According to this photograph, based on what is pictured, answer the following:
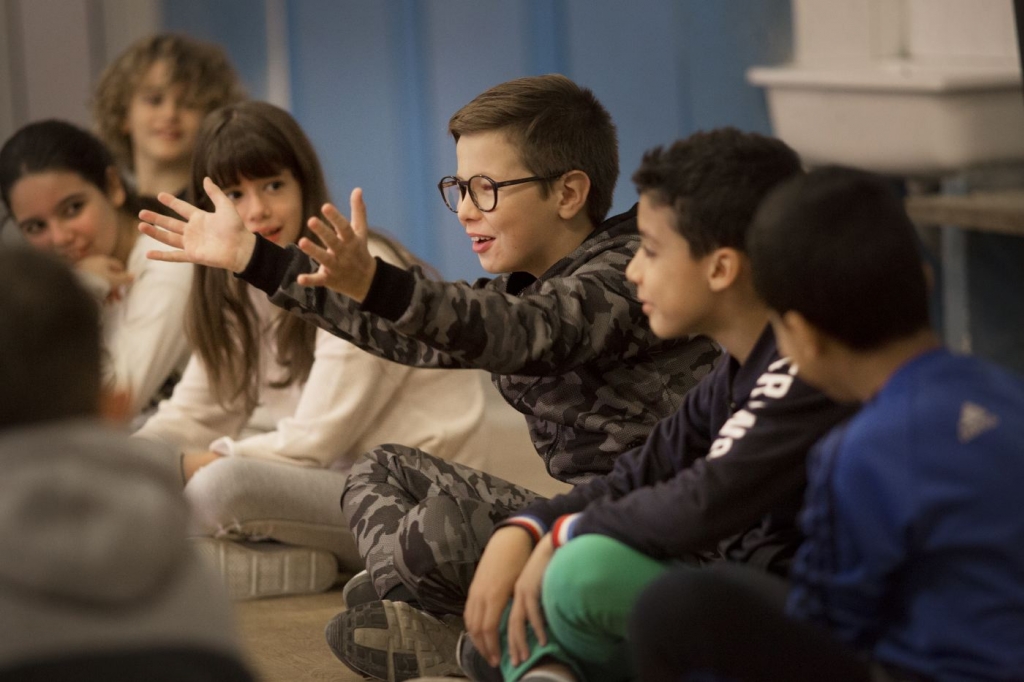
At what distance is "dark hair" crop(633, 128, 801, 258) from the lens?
114 centimetres

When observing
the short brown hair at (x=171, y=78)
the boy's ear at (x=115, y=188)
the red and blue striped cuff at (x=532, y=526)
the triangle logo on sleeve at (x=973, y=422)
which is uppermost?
the short brown hair at (x=171, y=78)

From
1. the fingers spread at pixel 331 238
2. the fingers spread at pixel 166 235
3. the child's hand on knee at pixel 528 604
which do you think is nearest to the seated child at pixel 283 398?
the fingers spread at pixel 166 235

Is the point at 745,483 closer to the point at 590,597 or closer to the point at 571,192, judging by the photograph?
the point at 590,597

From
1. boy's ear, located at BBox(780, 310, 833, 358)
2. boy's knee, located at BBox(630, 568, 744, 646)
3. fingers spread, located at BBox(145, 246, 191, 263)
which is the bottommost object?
boy's knee, located at BBox(630, 568, 744, 646)

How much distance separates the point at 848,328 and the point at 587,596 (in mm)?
334

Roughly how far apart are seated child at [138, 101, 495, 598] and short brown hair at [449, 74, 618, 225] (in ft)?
1.20

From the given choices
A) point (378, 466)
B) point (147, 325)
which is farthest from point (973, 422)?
point (147, 325)

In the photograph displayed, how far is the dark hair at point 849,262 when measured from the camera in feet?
2.88

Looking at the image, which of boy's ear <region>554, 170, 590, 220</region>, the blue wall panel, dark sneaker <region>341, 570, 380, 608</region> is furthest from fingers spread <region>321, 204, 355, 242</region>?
the blue wall panel

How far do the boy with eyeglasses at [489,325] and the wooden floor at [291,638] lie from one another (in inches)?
2.4

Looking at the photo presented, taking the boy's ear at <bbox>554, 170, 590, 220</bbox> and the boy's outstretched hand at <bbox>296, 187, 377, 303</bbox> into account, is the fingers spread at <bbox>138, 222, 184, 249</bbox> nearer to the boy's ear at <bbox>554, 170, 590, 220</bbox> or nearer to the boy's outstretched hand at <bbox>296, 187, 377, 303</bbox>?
the boy's outstretched hand at <bbox>296, 187, 377, 303</bbox>

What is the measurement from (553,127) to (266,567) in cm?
72

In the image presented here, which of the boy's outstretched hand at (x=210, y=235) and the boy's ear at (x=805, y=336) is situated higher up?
the boy's outstretched hand at (x=210, y=235)

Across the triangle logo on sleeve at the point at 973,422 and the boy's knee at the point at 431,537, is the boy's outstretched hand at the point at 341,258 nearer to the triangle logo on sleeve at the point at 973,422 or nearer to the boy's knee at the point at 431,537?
the boy's knee at the point at 431,537
